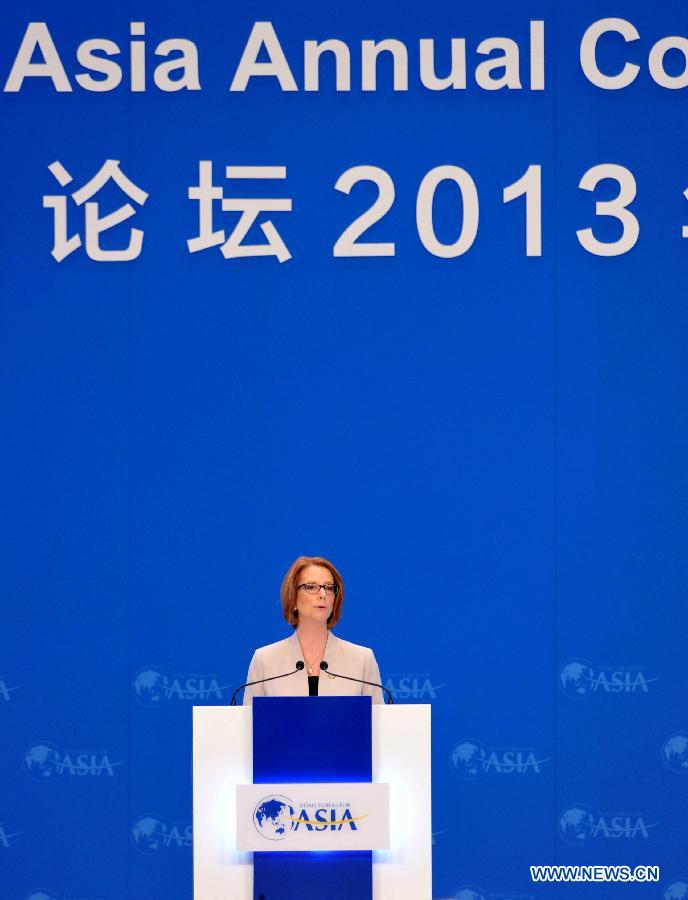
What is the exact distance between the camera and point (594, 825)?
502 centimetres

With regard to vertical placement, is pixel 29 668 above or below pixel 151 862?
above

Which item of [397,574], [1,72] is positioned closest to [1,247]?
[1,72]

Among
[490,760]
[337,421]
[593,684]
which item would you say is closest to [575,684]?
[593,684]

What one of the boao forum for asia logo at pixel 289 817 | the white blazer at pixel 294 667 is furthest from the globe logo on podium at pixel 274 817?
the white blazer at pixel 294 667

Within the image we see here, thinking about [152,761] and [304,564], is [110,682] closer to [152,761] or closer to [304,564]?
[152,761]

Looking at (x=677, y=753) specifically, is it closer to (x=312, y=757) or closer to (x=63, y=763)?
(x=63, y=763)

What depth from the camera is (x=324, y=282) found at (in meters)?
5.11

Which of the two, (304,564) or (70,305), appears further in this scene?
(70,305)

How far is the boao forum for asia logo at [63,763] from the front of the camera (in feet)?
16.6

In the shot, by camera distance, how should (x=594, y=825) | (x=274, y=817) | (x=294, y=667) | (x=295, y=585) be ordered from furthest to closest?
(x=594, y=825) < (x=295, y=585) < (x=294, y=667) < (x=274, y=817)

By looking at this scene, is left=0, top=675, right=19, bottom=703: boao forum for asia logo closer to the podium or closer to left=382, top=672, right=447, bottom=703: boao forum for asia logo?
left=382, top=672, right=447, bottom=703: boao forum for asia logo

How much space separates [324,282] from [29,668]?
1.91 m

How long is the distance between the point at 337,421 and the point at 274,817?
2.55 m

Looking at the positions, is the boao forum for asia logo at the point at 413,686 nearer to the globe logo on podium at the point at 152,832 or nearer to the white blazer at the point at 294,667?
the globe logo on podium at the point at 152,832
